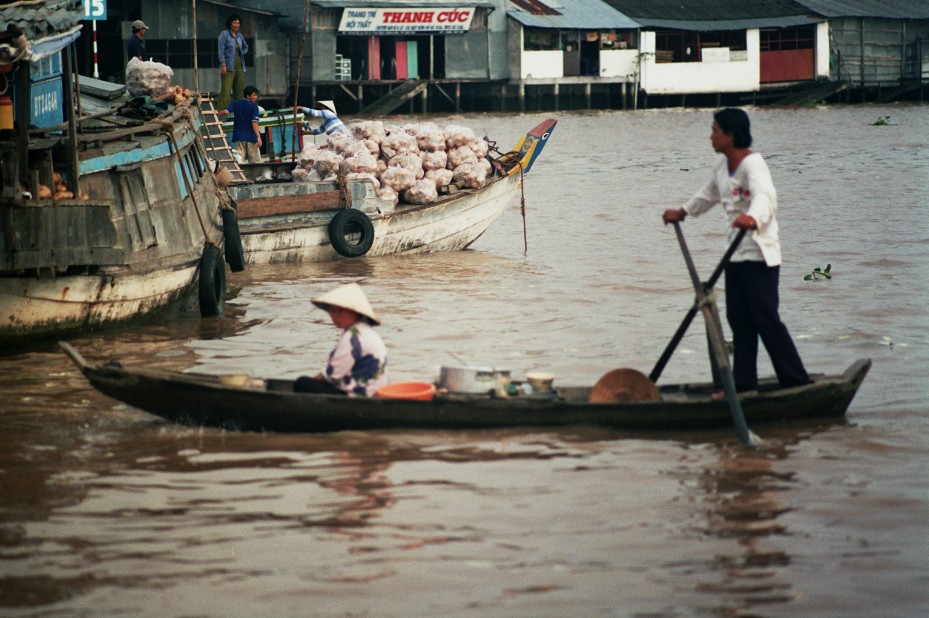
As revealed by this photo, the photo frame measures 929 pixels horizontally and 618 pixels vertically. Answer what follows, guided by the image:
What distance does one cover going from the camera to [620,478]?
5.86 meters

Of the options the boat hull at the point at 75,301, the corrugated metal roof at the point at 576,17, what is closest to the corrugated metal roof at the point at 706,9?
the corrugated metal roof at the point at 576,17

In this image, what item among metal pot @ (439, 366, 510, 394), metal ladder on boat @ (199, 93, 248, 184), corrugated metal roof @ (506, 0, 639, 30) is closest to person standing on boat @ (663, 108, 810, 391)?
metal pot @ (439, 366, 510, 394)

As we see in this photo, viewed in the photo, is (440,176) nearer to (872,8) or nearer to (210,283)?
(210,283)

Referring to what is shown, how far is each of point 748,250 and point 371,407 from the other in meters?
1.98

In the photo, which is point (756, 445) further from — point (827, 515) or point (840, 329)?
point (840, 329)

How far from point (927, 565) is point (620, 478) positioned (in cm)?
148

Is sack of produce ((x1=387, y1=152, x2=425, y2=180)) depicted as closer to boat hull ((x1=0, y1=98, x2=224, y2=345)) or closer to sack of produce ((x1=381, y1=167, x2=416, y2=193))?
sack of produce ((x1=381, y1=167, x2=416, y2=193))

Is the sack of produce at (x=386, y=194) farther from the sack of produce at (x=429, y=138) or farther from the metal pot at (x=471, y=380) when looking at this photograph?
the metal pot at (x=471, y=380)

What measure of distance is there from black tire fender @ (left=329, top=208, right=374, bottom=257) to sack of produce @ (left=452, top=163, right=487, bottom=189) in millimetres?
1436

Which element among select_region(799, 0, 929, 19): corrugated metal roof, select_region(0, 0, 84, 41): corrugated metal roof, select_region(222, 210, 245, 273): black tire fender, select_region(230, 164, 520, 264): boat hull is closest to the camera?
select_region(0, 0, 84, 41): corrugated metal roof

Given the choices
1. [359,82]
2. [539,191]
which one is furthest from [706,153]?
[359,82]

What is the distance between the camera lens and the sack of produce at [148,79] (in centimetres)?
1339

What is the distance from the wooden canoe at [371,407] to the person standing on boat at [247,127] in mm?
9478

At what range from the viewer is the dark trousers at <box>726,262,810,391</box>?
642cm
